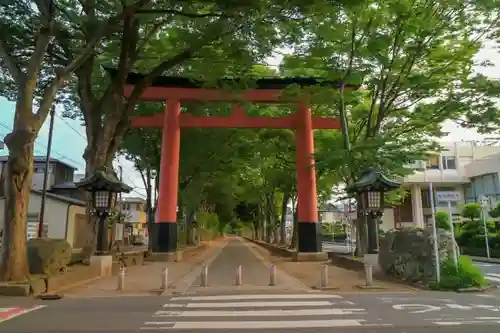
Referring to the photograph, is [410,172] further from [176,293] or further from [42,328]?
[42,328]

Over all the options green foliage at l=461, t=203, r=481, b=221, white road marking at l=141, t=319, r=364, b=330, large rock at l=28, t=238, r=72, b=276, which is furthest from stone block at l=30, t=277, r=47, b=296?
green foliage at l=461, t=203, r=481, b=221

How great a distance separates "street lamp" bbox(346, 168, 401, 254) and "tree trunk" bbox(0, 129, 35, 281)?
1119cm

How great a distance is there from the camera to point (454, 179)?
1957 inches

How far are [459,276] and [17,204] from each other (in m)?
12.6

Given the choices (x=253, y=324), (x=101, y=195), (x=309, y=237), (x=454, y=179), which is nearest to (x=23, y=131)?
(x=101, y=195)

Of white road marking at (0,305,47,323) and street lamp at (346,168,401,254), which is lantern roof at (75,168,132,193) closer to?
white road marking at (0,305,47,323)

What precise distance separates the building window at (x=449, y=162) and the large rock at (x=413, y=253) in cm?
4026

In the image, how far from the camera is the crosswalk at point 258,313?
7.64 meters

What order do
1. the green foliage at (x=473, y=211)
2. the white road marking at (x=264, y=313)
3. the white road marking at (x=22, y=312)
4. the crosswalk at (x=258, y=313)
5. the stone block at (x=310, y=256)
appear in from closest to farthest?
the crosswalk at (x=258, y=313) < the white road marking at (x=22, y=312) < the white road marking at (x=264, y=313) < the stone block at (x=310, y=256) < the green foliage at (x=473, y=211)

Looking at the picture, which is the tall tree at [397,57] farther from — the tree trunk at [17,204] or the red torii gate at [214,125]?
the tree trunk at [17,204]

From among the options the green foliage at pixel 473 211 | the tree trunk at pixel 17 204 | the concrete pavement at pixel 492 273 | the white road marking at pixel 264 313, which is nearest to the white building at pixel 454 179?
the green foliage at pixel 473 211

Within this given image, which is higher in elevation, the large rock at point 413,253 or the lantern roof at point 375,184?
the lantern roof at point 375,184

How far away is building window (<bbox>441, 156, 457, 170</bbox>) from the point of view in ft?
168

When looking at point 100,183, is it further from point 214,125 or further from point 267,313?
point 267,313
